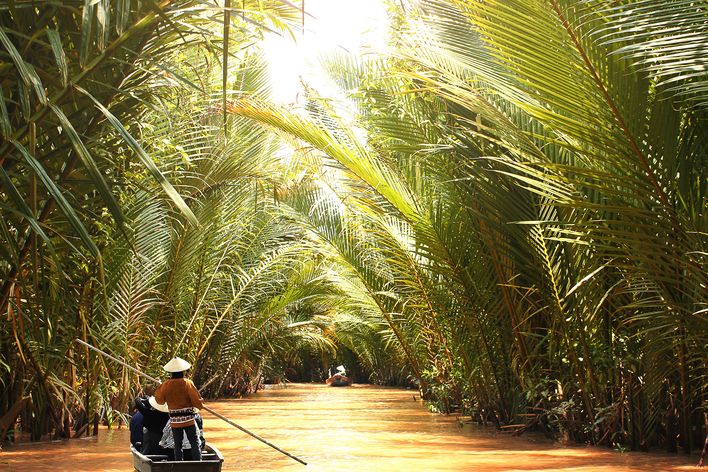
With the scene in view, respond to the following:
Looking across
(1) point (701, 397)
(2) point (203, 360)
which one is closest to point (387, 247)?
(1) point (701, 397)

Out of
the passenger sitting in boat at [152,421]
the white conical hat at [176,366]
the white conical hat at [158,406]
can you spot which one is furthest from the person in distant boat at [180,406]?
the passenger sitting in boat at [152,421]

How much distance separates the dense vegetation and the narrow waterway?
1.42 ft

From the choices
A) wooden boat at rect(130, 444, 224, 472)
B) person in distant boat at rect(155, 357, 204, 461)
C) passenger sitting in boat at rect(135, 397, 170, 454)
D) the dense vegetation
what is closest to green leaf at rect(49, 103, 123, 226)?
the dense vegetation

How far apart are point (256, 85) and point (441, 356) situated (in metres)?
5.43

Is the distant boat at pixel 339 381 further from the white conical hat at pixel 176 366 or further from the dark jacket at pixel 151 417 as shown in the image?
the white conical hat at pixel 176 366

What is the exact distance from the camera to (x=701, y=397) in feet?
25.1

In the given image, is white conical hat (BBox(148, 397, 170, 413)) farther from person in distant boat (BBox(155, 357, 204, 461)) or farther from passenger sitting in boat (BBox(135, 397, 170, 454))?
person in distant boat (BBox(155, 357, 204, 461))

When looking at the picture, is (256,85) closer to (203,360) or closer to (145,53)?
(203,360)

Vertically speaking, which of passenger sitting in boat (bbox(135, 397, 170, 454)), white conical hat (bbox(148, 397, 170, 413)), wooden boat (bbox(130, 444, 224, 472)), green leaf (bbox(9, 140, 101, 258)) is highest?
green leaf (bbox(9, 140, 101, 258))

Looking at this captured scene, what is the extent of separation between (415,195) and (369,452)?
3.31 m

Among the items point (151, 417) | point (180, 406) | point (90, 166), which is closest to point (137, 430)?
point (151, 417)

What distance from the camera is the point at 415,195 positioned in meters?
11.4

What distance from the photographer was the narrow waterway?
823 cm

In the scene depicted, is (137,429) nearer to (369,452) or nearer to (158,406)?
(158,406)
